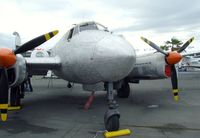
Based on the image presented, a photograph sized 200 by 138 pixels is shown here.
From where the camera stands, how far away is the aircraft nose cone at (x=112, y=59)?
23.4ft

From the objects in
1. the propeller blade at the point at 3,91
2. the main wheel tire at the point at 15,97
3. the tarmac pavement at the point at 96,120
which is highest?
the propeller blade at the point at 3,91

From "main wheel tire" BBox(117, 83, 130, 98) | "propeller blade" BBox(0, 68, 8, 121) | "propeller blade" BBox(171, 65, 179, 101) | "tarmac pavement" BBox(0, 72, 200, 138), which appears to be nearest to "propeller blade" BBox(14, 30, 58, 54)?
"propeller blade" BBox(0, 68, 8, 121)

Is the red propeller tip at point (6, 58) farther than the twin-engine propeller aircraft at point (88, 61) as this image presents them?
No

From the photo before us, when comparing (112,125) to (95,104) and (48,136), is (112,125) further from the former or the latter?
(95,104)

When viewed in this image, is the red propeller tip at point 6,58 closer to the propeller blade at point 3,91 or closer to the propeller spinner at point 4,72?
the propeller spinner at point 4,72

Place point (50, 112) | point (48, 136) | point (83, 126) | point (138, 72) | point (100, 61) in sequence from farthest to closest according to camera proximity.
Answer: point (138, 72) → point (50, 112) → point (83, 126) → point (100, 61) → point (48, 136)

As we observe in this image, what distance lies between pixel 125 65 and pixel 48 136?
2.75 meters

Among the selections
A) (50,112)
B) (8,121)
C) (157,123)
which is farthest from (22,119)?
(157,123)

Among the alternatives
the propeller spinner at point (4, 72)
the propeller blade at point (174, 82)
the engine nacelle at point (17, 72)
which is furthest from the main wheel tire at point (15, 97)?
the propeller blade at point (174, 82)

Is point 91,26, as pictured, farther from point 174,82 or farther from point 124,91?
point 124,91

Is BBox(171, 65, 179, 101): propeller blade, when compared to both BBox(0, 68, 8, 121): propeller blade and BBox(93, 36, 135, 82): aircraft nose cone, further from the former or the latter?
BBox(0, 68, 8, 121): propeller blade

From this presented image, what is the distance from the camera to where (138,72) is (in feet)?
38.0

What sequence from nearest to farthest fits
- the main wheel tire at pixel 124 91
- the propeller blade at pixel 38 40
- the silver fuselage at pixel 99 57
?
the silver fuselage at pixel 99 57, the propeller blade at pixel 38 40, the main wheel tire at pixel 124 91

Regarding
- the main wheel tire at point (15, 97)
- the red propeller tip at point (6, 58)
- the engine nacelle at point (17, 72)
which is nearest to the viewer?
the red propeller tip at point (6, 58)
